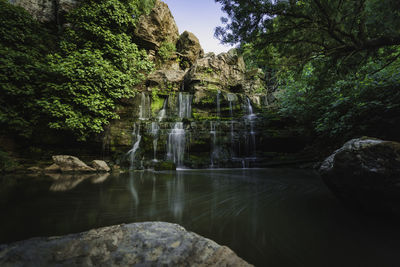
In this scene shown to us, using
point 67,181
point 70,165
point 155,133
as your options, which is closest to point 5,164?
point 70,165

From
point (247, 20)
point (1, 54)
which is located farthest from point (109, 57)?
point (247, 20)

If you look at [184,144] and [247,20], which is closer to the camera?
[247,20]

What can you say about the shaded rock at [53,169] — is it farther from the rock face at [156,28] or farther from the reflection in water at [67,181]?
the rock face at [156,28]

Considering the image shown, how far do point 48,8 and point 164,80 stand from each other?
28.3 feet

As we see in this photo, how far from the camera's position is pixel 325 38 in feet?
9.29

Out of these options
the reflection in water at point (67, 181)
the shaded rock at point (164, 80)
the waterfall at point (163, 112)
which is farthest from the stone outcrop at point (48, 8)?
the reflection in water at point (67, 181)

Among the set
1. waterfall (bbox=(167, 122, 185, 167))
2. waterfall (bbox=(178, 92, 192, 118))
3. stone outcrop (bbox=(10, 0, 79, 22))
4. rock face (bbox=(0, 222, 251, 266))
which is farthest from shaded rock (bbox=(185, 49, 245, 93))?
rock face (bbox=(0, 222, 251, 266))

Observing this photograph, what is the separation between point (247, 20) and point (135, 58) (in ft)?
29.8

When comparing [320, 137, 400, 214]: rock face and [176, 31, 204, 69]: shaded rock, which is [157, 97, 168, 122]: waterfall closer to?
[176, 31, 204, 69]: shaded rock

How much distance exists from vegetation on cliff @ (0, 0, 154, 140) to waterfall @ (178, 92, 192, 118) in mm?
3869

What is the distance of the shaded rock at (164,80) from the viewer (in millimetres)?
12789

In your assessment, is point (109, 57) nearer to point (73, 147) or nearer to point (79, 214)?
point (73, 147)

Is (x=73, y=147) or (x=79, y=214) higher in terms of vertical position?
(x=73, y=147)

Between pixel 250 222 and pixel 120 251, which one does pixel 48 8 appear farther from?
pixel 250 222
